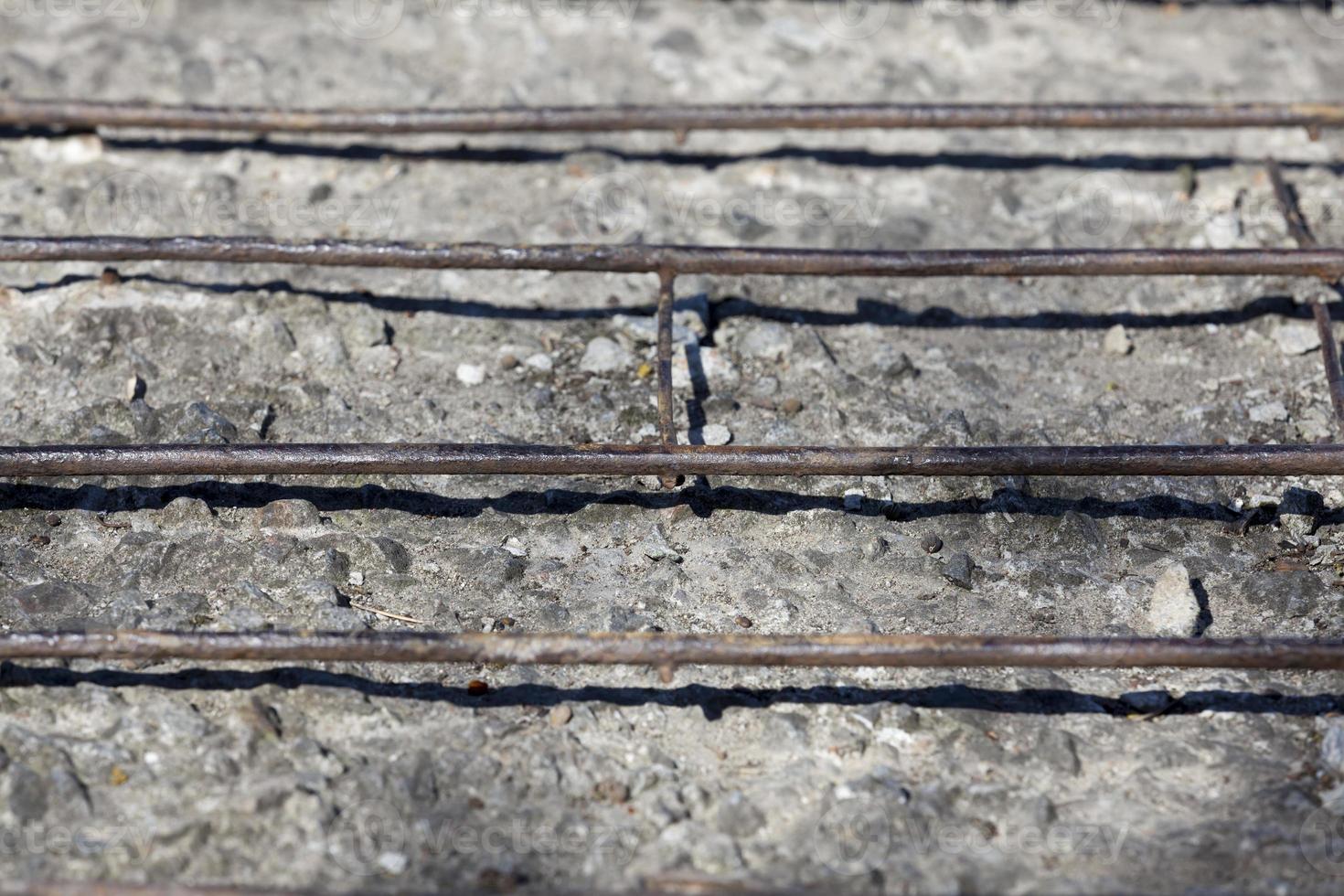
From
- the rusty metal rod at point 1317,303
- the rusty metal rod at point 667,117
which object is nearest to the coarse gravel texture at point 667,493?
the rusty metal rod at point 1317,303

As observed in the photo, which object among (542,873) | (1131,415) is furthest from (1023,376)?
(542,873)

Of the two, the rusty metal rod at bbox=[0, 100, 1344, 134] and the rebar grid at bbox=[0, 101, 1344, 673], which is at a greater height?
the rusty metal rod at bbox=[0, 100, 1344, 134]

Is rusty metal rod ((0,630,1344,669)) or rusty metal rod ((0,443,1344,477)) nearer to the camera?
rusty metal rod ((0,630,1344,669))

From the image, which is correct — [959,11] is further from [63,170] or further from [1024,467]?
[63,170]

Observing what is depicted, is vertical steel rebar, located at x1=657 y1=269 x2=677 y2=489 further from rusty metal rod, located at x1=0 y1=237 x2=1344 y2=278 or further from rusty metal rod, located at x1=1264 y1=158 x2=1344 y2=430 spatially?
rusty metal rod, located at x1=1264 y1=158 x2=1344 y2=430

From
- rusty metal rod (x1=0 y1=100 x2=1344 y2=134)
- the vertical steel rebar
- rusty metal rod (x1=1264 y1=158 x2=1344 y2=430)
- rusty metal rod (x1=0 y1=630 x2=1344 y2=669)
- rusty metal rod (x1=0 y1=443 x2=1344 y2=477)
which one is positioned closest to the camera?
rusty metal rod (x1=0 y1=630 x2=1344 y2=669)

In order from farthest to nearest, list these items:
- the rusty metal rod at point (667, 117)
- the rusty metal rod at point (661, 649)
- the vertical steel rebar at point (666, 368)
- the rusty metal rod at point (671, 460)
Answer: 1. the rusty metal rod at point (667, 117)
2. the vertical steel rebar at point (666, 368)
3. the rusty metal rod at point (671, 460)
4. the rusty metal rod at point (661, 649)

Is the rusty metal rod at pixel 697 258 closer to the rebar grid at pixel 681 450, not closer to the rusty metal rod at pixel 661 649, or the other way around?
the rebar grid at pixel 681 450

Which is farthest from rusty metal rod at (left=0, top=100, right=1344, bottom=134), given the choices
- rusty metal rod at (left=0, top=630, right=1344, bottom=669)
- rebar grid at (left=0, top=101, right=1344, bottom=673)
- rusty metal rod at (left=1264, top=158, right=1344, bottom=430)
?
rusty metal rod at (left=0, top=630, right=1344, bottom=669)
